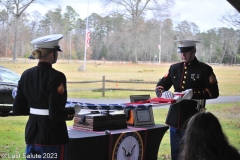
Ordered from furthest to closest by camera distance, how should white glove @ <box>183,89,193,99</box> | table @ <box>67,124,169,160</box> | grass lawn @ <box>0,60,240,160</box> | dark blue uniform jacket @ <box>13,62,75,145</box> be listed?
grass lawn @ <box>0,60,240,160</box> < white glove @ <box>183,89,193,99</box> < table @ <box>67,124,169,160</box> < dark blue uniform jacket @ <box>13,62,75,145</box>

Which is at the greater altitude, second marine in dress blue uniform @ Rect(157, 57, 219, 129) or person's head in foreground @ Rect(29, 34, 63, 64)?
person's head in foreground @ Rect(29, 34, 63, 64)

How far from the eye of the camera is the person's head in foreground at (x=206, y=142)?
68.5 inches

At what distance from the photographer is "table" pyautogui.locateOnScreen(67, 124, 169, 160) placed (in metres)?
2.95

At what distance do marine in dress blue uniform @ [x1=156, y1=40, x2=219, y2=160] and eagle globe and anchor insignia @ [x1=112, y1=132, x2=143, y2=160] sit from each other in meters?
0.35

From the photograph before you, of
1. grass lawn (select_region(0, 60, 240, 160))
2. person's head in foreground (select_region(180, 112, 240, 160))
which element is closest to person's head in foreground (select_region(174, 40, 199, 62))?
person's head in foreground (select_region(180, 112, 240, 160))

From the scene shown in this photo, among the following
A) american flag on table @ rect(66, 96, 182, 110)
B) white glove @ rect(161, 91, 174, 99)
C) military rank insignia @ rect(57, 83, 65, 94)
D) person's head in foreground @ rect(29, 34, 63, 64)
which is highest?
person's head in foreground @ rect(29, 34, 63, 64)

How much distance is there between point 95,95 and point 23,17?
281 cm

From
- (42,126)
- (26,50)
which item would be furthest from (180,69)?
(26,50)

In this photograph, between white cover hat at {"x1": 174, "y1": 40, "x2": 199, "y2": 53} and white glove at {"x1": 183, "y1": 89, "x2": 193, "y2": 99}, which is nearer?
white glove at {"x1": 183, "y1": 89, "x2": 193, "y2": 99}

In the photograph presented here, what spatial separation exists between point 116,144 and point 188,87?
0.85m

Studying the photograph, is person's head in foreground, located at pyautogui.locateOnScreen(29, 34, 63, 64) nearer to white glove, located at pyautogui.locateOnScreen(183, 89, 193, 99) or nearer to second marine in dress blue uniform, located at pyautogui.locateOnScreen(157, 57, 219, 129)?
white glove, located at pyautogui.locateOnScreen(183, 89, 193, 99)

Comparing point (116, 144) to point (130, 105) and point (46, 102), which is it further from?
point (46, 102)

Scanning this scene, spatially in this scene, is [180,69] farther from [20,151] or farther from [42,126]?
→ [20,151]

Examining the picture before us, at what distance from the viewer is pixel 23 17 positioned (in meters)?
6.33
